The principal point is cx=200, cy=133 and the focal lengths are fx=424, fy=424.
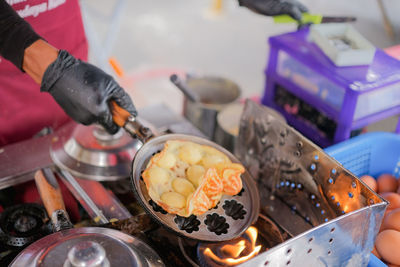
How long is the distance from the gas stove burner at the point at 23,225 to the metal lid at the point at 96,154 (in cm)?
19

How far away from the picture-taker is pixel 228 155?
1.34 metres

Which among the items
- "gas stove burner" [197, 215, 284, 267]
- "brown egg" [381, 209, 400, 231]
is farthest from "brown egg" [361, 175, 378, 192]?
"gas stove burner" [197, 215, 284, 267]

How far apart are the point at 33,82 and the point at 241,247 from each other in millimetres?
1142

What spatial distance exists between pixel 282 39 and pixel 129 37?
3076mm

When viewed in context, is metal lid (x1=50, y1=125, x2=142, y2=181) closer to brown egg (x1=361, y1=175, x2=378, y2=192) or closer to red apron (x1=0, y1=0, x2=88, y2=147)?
red apron (x1=0, y1=0, x2=88, y2=147)

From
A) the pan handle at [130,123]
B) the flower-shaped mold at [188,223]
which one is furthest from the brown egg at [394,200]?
the pan handle at [130,123]

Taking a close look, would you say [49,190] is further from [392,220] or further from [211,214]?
[392,220]

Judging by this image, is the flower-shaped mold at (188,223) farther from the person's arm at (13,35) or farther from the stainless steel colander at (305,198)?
the person's arm at (13,35)

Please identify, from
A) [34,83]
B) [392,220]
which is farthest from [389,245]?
[34,83]

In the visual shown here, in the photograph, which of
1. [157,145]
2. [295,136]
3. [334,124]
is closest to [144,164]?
[157,145]

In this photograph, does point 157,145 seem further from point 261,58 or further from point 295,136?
point 261,58

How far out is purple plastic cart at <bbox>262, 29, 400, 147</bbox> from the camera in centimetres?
152

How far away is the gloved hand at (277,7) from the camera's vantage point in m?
1.72

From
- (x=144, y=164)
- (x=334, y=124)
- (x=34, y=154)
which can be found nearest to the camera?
(x=144, y=164)
